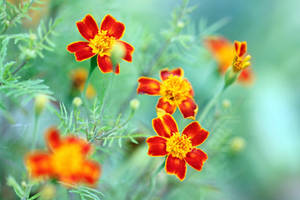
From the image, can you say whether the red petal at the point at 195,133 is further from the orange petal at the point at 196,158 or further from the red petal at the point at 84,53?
the red petal at the point at 84,53

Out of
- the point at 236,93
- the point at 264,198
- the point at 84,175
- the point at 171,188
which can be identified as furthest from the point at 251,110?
the point at 84,175

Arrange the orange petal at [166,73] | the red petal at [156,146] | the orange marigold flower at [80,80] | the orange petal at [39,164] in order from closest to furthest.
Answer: the orange petal at [39,164]
the red petal at [156,146]
the orange petal at [166,73]
the orange marigold flower at [80,80]

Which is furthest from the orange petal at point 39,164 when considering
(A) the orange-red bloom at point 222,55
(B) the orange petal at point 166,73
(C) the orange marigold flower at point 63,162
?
(A) the orange-red bloom at point 222,55

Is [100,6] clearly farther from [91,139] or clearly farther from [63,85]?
[91,139]

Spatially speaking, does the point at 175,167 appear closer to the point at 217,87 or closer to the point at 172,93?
the point at 172,93

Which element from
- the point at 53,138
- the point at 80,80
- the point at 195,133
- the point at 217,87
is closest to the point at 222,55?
the point at 217,87

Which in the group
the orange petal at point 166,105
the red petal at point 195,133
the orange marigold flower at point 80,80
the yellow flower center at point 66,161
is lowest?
the yellow flower center at point 66,161

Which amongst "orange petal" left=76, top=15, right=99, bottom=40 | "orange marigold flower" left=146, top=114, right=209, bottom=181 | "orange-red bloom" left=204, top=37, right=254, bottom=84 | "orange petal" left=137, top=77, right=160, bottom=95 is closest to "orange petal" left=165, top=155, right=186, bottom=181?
"orange marigold flower" left=146, top=114, right=209, bottom=181
